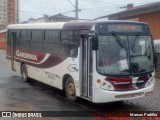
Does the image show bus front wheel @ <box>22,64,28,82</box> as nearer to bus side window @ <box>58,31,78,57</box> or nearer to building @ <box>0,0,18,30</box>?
bus side window @ <box>58,31,78,57</box>

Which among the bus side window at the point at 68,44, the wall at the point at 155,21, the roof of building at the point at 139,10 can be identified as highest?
the roof of building at the point at 139,10

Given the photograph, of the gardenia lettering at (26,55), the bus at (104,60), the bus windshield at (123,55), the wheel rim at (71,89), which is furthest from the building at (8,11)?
the bus windshield at (123,55)

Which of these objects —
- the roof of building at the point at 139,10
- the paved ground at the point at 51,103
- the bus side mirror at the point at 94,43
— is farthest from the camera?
the roof of building at the point at 139,10

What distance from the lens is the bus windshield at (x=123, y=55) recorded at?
1084 cm

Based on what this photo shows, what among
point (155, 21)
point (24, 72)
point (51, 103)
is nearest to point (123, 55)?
point (51, 103)

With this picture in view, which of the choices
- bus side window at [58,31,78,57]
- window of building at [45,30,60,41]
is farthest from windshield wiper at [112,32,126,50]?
window of building at [45,30,60,41]

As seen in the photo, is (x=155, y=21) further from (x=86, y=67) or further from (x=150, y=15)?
(x=86, y=67)

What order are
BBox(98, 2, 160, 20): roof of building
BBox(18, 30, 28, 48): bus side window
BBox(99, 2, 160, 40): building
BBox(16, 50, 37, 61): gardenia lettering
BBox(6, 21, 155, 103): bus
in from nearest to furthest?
BBox(6, 21, 155, 103): bus, BBox(16, 50, 37, 61): gardenia lettering, BBox(18, 30, 28, 48): bus side window, BBox(98, 2, 160, 20): roof of building, BBox(99, 2, 160, 40): building

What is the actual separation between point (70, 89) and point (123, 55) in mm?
2564

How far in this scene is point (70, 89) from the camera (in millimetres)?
12602

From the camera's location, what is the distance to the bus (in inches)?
424

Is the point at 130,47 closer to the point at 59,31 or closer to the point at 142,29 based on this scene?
the point at 142,29

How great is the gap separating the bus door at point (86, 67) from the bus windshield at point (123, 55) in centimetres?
49

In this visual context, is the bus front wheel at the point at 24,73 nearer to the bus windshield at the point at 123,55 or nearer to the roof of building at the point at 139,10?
the bus windshield at the point at 123,55
